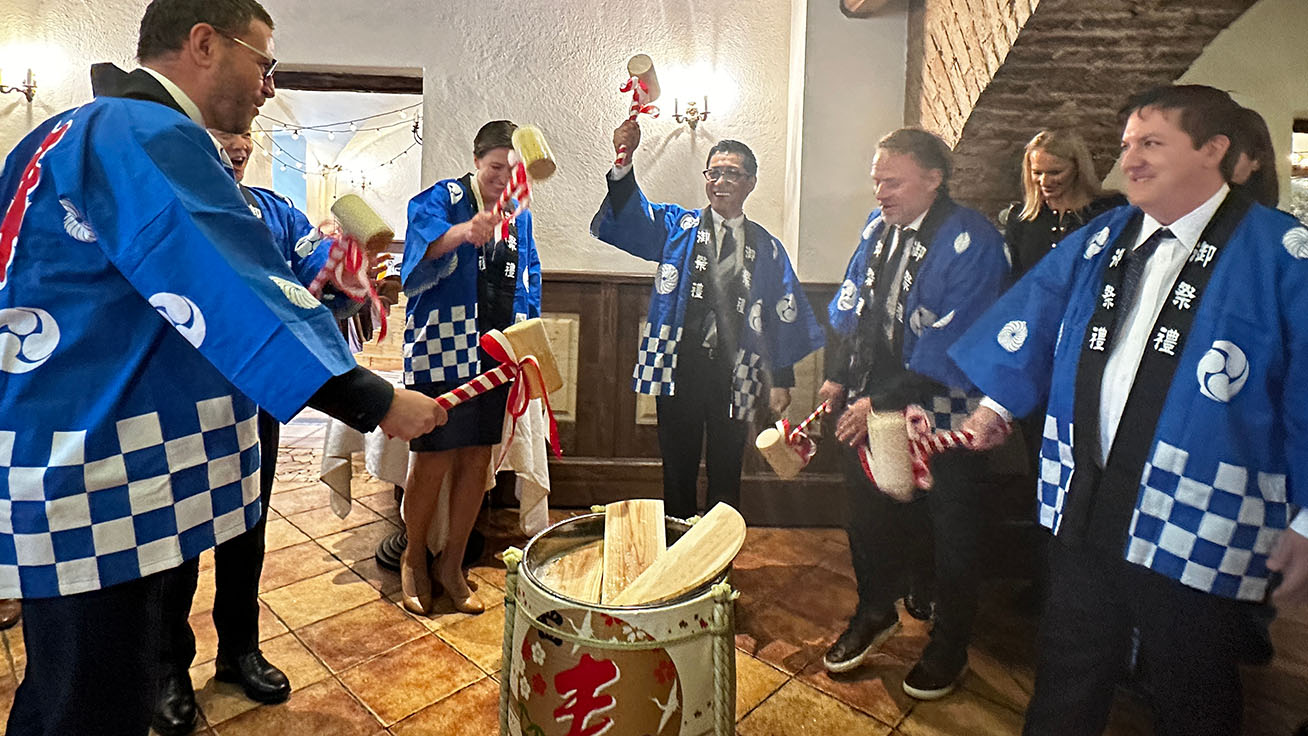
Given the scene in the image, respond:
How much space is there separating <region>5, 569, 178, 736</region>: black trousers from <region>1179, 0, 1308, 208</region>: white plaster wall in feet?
5.70

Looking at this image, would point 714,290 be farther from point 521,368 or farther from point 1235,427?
point 1235,427

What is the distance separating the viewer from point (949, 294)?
1.34 m

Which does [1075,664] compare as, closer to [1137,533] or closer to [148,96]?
[1137,533]

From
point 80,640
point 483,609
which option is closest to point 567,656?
point 80,640

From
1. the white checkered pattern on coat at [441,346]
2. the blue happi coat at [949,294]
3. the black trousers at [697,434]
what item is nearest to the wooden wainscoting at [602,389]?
the black trousers at [697,434]

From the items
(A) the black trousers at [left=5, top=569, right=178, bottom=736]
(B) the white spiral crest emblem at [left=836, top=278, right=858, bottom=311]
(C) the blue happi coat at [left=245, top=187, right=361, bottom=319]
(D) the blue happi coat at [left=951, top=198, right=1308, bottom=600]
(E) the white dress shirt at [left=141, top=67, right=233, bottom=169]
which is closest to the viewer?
(D) the blue happi coat at [left=951, top=198, right=1308, bottom=600]

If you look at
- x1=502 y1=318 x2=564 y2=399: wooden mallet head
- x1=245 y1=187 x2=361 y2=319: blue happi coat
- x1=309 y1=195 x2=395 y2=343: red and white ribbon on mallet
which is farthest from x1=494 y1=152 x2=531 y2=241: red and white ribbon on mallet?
x1=502 y1=318 x2=564 y2=399: wooden mallet head

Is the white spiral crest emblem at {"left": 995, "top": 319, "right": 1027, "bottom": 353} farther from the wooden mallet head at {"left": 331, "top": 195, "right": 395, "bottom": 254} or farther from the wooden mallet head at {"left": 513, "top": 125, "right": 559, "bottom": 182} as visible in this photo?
the wooden mallet head at {"left": 331, "top": 195, "right": 395, "bottom": 254}

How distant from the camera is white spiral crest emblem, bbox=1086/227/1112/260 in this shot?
1056mm

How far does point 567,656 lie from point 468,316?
134 centimetres

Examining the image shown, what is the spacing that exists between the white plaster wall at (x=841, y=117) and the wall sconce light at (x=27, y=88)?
2.69 m

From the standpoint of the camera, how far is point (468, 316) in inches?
84.7

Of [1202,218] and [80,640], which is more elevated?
[1202,218]

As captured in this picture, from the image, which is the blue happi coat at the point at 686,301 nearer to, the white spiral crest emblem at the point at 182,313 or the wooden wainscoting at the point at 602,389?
the wooden wainscoting at the point at 602,389
